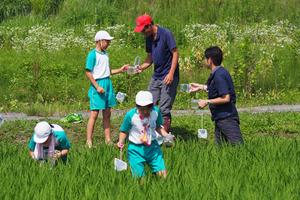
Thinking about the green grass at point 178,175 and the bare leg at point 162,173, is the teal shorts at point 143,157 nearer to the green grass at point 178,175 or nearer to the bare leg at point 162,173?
the bare leg at point 162,173

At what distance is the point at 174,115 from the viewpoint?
13570mm

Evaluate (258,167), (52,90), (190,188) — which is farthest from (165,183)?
(52,90)

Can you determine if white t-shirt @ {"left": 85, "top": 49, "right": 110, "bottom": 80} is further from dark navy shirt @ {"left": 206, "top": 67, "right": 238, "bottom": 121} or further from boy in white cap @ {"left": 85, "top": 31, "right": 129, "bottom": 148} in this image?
dark navy shirt @ {"left": 206, "top": 67, "right": 238, "bottom": 121}

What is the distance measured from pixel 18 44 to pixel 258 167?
14.5 m

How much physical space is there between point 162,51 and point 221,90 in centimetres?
147

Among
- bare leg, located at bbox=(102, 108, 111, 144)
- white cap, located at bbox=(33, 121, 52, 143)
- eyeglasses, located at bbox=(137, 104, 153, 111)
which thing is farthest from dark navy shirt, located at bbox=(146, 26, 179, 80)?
white cap, located at bbox=(33, 121, 52, 143)

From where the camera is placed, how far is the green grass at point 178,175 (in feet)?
21.9

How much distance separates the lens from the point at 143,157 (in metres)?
7.66

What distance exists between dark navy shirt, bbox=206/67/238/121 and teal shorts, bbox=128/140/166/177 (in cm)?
130

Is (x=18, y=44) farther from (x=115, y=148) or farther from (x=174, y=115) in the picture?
(x=115, y=148)

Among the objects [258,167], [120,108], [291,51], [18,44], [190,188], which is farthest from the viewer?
[18,44]

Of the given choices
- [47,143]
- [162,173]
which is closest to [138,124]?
[162,173]

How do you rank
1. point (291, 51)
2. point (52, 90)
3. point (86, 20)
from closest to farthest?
point (52, 90) → point (291, 51) → point (86, 20)

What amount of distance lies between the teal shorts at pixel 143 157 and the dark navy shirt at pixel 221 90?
1.30m
